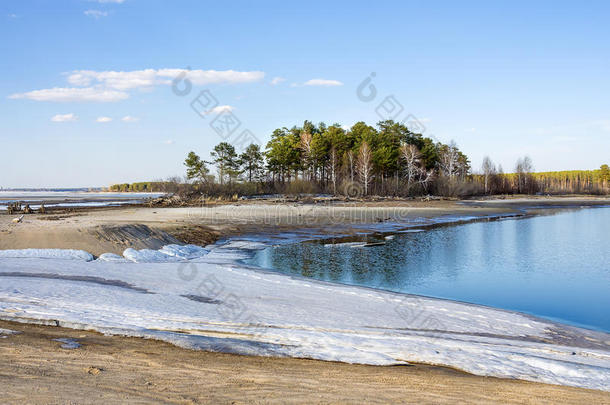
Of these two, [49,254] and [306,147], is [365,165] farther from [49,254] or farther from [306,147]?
[49,254]

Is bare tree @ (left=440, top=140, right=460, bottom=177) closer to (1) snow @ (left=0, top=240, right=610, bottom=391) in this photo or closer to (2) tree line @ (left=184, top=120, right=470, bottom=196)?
(2) tree line @ (left=184, top=120, right=470, bottom=196)

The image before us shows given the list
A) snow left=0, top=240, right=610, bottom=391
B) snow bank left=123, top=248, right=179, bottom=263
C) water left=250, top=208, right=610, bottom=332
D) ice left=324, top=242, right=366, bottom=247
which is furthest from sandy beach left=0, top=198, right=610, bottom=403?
ice left=324, top=242, right=366, bottom=247

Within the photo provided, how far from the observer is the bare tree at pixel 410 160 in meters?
66.8

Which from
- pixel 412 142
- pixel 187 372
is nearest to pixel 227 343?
pixel 187 372

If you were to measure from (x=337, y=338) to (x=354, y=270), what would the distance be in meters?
8.16

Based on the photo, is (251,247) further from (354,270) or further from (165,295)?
(165,295)

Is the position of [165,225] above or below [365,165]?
below

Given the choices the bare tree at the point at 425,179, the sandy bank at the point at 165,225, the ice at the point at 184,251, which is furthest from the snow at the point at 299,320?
the bare tree at the point at 425,179

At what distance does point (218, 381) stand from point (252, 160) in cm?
6714

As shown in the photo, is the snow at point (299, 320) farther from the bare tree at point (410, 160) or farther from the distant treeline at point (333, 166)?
the bare tree at point (410, 160)

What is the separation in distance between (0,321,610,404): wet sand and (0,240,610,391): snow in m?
0.52

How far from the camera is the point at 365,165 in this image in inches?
2420

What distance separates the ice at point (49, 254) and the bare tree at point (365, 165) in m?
48.3

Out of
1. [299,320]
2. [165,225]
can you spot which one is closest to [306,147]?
[165,225]
